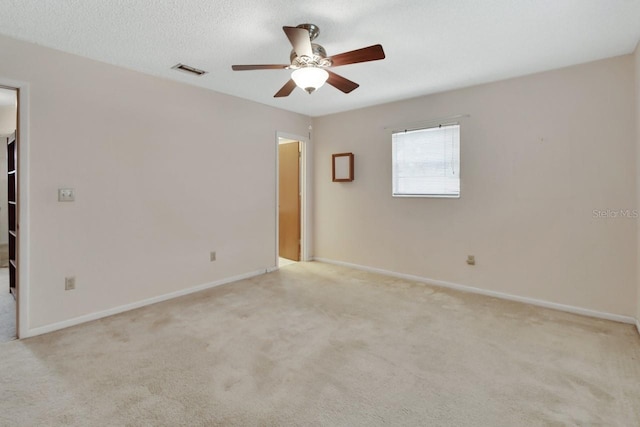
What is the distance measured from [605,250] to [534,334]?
113cm

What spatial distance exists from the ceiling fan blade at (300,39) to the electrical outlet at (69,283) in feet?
8.98

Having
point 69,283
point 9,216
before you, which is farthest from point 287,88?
point 9,216

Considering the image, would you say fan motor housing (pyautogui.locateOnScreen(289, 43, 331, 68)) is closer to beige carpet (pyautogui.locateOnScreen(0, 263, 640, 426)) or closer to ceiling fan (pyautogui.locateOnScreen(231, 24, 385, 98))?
ceiling fan (pyautogui.locateOnScreen(231, 24, 385, 98))

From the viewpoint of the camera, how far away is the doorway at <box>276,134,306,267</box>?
5.40m

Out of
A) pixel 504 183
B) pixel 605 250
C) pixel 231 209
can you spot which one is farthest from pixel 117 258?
pixel 605 250

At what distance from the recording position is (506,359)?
7.63 feet

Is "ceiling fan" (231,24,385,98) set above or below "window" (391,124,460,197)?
above

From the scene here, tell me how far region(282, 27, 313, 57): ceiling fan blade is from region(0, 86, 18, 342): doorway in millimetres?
2334

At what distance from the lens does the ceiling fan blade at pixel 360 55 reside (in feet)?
6.80

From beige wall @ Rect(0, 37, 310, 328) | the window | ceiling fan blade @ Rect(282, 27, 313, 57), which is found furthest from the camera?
A: the window

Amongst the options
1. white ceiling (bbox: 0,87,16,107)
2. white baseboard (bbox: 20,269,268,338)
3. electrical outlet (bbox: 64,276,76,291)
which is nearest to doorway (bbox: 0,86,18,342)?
white ceiling (bbox: 0,87,16,107)

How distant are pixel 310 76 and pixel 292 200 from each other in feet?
10.9

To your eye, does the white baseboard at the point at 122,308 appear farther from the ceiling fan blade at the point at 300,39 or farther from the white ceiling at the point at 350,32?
the ceiling fan blade at the point at 300,39

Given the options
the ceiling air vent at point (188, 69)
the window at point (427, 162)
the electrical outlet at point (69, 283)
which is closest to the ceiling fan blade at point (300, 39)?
the ceiling air vent at point (188, 69)
